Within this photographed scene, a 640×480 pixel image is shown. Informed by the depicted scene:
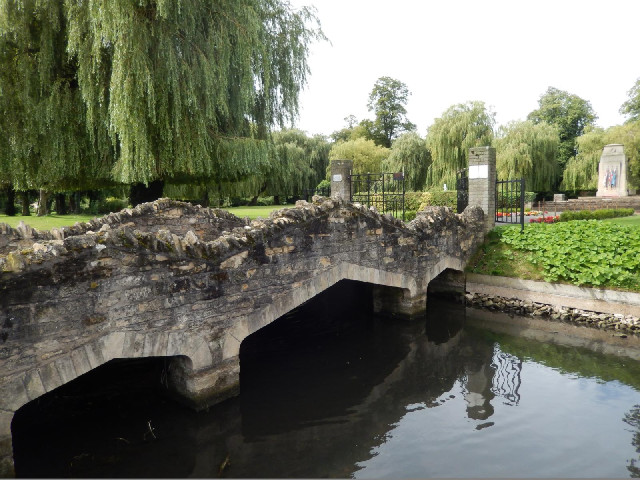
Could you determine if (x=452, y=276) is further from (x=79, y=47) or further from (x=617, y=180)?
(x=617, y=180)

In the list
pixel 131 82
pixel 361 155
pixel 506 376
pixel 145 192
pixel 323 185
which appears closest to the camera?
pixel 506 376

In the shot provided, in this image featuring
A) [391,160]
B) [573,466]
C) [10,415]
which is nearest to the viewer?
[10,415]

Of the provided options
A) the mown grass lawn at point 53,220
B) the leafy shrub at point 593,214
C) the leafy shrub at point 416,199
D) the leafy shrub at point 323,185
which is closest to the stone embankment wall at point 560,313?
the mown grass lawn at point 53,220

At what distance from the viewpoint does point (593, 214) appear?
17.4 meters

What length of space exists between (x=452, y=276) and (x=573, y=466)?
7.19 metres

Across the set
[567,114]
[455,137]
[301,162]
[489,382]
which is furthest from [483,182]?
[567,114]

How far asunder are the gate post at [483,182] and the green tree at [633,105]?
3384cm

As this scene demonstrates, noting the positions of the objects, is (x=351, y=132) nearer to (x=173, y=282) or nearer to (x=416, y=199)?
(x=416, y=199)

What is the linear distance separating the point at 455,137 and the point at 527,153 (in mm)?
4629

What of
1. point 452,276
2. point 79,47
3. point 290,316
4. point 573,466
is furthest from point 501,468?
point 79,47

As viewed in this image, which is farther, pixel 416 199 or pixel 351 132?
pixel 351 132

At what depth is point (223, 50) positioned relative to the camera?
11.4 m

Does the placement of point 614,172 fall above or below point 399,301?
above

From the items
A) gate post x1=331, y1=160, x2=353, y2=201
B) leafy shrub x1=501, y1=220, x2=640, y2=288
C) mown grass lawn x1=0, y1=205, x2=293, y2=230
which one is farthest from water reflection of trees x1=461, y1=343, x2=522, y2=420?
mown grass lawn x1=0, y1=205, x2=293, y2=230
